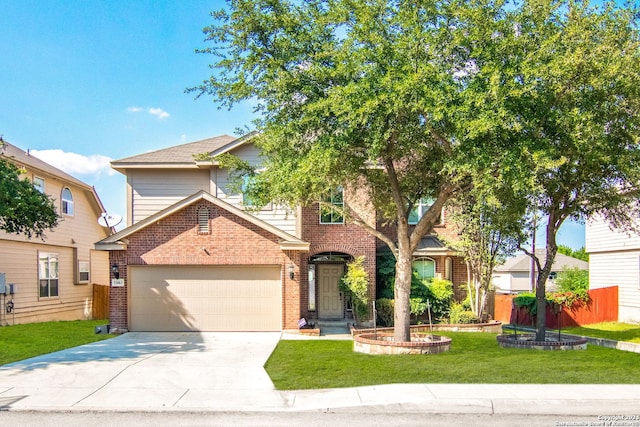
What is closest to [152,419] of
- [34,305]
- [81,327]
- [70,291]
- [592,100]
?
[592,100]

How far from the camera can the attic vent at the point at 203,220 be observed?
1852cm

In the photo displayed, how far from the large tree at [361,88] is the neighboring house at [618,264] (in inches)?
436

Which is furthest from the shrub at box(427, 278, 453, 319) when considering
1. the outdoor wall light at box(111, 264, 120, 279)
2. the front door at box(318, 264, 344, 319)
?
the outdoor wall light at box(111, 264, 120, 279)

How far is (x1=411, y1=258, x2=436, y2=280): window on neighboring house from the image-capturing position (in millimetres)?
23070

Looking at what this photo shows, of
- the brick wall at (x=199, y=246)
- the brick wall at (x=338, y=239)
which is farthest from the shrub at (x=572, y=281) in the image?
the brick wall at (x=199, y=246)

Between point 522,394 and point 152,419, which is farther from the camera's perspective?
point 522,394

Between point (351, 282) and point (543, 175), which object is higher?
point (543, 175)

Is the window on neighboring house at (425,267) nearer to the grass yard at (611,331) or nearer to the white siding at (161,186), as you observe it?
the grass yard at (611,331)

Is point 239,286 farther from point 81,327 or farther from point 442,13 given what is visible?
point 442,13

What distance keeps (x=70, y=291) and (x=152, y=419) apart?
19.1 m

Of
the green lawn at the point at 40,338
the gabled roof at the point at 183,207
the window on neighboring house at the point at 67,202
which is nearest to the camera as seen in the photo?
the green lawn at the point at 40,338

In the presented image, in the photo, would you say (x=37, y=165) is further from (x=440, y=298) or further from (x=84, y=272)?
(x=440, y=298)

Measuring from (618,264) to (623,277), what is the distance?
0.61 metres

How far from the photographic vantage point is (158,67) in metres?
17.2
